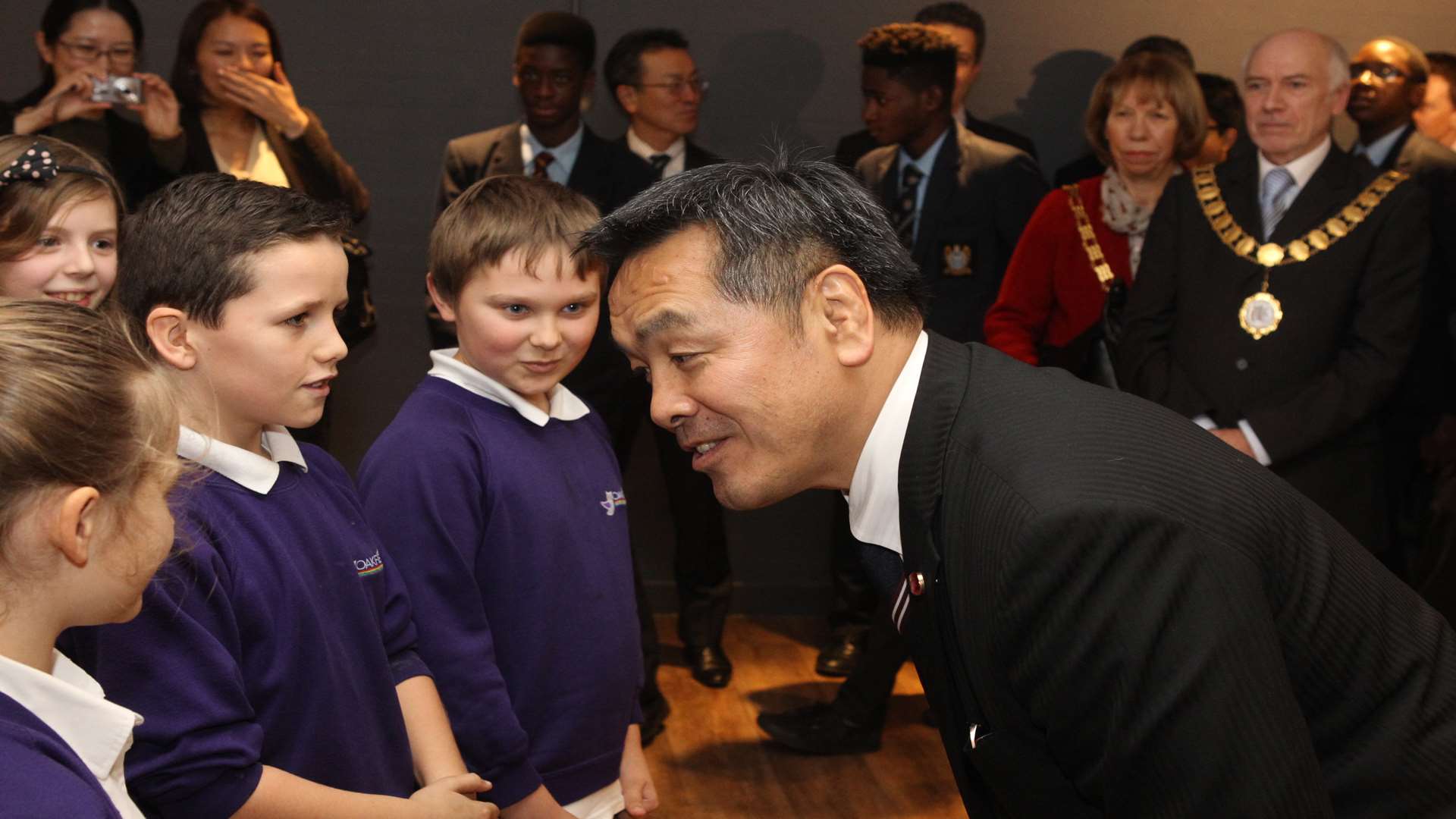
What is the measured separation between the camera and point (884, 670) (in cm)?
339

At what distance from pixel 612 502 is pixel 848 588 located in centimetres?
201

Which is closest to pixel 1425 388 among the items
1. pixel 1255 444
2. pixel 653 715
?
pixel 1255 444

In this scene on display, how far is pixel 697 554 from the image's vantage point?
396 cm

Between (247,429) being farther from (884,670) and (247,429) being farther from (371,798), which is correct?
(884,670)

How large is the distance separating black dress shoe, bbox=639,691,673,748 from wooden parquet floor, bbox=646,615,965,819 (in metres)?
0.02

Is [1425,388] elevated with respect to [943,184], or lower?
lower

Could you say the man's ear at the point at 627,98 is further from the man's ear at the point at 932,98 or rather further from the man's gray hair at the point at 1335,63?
the man's gray hair at the point at 1335,63

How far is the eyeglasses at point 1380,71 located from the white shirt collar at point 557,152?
2344 mm

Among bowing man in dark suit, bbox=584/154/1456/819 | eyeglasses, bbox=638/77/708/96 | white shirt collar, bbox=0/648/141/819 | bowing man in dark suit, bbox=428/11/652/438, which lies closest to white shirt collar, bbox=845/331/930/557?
bowing man in dark suit, bbox=584/154/1456/819

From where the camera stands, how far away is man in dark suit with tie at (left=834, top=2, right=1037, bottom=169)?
13.8 feet

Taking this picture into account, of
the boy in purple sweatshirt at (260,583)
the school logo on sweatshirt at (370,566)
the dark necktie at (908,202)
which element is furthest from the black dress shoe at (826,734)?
the school logo on sweatshirt at (370,566)

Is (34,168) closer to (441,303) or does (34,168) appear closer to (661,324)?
(441,303)

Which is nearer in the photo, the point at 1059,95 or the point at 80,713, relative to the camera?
the point at 80,713

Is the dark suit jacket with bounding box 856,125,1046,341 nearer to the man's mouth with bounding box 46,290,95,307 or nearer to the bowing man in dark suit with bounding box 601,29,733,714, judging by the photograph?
the bowing man in dark suit with bounding box 601,29,733,714
